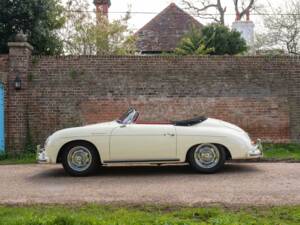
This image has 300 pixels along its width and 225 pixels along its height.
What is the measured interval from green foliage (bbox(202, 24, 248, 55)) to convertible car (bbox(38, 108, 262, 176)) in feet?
36.0

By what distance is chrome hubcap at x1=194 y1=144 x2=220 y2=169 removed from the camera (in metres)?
9.80

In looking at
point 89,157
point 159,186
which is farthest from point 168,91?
point 159,186

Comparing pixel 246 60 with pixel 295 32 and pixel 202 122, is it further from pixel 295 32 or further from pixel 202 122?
pixel 295 32

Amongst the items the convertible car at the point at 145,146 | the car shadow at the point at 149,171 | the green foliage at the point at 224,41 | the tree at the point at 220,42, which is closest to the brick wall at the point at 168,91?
the car shadow at the point at 149,171

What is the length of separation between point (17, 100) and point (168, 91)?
4187 mm

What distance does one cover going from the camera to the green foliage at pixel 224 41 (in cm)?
2048

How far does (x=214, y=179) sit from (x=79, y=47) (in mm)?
16024

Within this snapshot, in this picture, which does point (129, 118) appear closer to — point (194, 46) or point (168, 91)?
point (168, 91)

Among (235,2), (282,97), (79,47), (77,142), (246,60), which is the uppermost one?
(235,2)

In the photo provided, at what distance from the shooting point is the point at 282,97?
47.5 ft

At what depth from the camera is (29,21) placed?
1594 cm

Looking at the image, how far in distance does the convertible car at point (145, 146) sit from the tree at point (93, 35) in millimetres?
13016

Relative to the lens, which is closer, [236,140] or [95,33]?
[236,140]

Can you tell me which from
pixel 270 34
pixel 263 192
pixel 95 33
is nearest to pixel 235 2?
pixel 270 34
